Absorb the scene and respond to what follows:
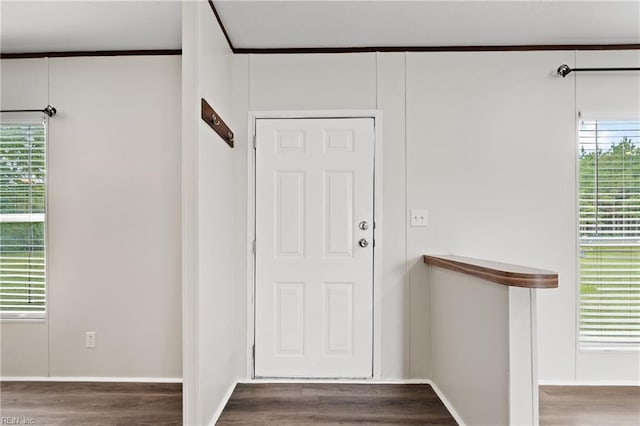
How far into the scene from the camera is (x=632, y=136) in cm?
278

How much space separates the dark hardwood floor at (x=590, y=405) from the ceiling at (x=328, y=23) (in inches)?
96.3

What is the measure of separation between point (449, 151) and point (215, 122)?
65.5 inches

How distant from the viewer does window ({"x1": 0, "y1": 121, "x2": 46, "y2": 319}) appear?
9.18ft

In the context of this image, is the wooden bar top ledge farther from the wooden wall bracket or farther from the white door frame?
the wooden wall bracket

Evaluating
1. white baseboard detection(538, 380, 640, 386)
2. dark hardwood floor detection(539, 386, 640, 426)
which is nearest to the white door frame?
dark hardwood floor detection(539, 386, 640, 426)

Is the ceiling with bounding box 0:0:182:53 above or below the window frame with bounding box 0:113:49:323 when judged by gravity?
above

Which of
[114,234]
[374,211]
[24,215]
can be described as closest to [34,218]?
[24,215]

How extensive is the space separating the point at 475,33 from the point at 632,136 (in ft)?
4.59

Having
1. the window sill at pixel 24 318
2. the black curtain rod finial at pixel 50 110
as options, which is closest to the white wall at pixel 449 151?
the black curtain rod finial at pixel 50 110

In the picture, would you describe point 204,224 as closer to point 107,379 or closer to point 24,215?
point 107,379

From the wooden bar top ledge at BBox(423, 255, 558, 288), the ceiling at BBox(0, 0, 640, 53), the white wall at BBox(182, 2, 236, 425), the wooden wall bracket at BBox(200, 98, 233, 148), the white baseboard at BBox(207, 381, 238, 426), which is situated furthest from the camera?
the ceiling at BBox(0, 0, 640, 53)

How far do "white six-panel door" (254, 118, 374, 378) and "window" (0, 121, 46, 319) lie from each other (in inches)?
63.1

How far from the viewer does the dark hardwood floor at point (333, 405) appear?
221 cm

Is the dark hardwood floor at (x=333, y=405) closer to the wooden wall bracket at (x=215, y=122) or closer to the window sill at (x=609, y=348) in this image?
the window sill at (x=609, y=348)
